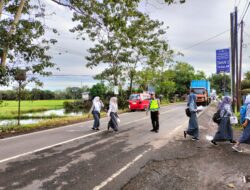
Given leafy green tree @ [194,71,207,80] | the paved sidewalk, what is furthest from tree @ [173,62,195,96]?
the paved sidewalk

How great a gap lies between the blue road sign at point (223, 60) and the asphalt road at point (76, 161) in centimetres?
1139

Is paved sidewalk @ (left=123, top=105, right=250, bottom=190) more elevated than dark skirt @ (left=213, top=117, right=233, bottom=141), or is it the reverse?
dark skirt @ (left=213, top=117, right=233, bottom=141)

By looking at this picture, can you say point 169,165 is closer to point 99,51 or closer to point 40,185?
point 40,185

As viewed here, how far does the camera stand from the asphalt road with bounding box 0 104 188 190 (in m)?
5.83

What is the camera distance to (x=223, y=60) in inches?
823

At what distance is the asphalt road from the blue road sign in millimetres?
11395

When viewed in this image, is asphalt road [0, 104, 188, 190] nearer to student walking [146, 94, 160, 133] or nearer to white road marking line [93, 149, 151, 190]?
white road marking line [93, 149, 151, 190]

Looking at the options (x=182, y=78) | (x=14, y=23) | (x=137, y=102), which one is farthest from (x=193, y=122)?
(x=182, y=78)

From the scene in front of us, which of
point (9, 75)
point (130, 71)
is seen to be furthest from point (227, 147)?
point (130, 71)

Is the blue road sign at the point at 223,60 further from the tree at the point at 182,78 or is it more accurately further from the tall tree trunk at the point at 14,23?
the tree at the point at 182,78

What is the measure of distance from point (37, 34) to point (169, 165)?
1153cm

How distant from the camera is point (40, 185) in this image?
18.5 feet

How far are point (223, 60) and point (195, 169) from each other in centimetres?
1584

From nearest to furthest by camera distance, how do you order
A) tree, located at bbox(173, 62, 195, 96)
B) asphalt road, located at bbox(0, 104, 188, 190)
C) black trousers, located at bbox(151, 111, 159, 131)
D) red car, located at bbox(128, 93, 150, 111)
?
asphalt road, located at bbox(0, 104, 188, 190), black trousers, located at bbox(151, 111, 159, 131), red car, located at bbox(128, 93, 150, 111), tree, located at bbox(173, 62, 195, 96)
